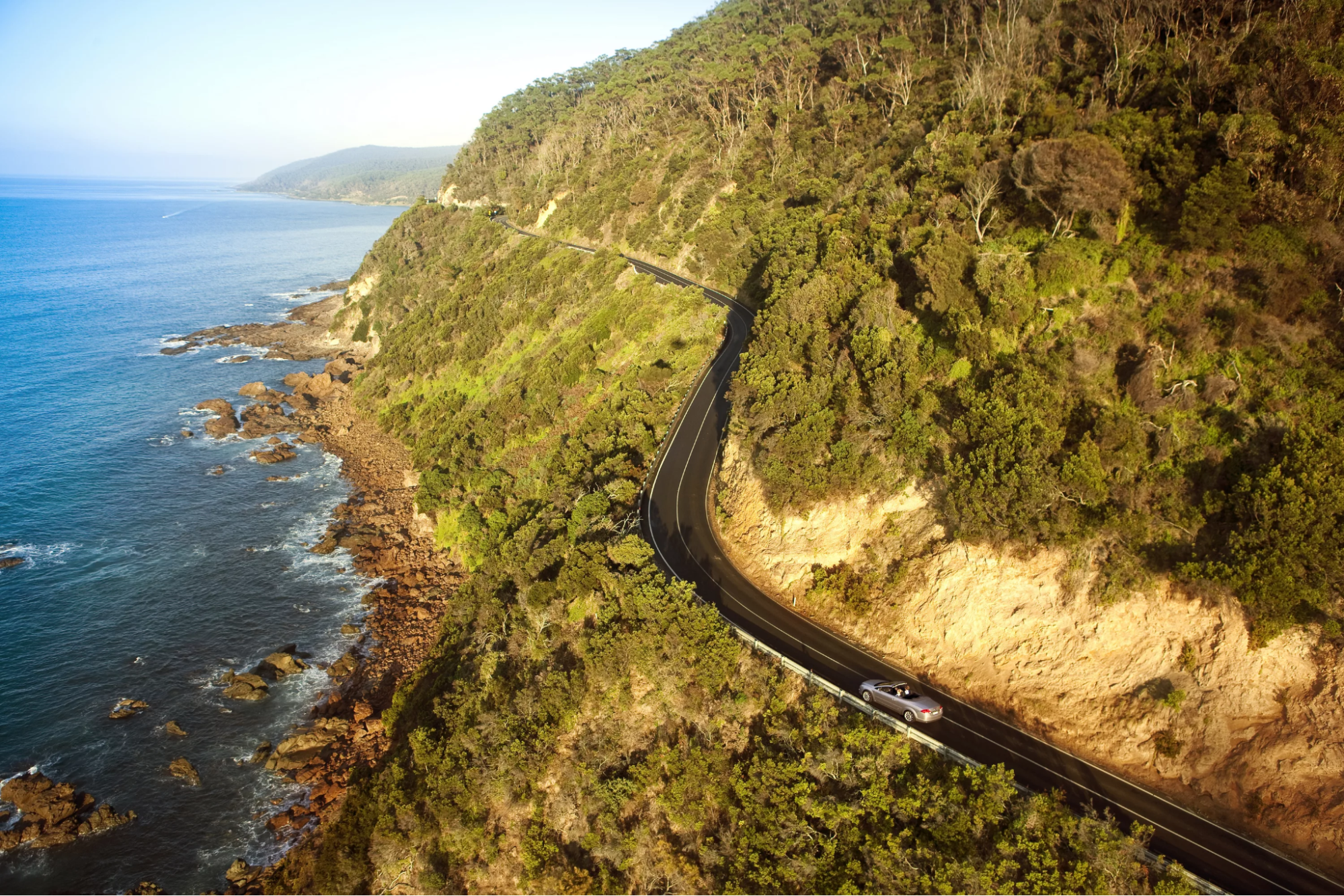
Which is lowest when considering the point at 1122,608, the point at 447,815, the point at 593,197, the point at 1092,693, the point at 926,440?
the point at 447,815

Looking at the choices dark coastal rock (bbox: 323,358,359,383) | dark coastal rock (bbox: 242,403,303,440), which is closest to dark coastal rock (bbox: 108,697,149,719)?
dark coastal rock (bbox: 242,403,303,440)

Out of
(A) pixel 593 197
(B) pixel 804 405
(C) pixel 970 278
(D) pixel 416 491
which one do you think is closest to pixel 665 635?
(B) pixel 804 405

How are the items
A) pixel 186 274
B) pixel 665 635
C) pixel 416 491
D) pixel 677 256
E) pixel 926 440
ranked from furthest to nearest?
pixel 186 274 < pixel 677 256 < pixel 416 491 < pixel 926 440 < pixel 665 635

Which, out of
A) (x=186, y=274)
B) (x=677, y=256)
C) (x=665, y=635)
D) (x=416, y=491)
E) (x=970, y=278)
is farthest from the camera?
(x=186, y=274)

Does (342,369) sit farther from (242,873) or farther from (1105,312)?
(1105,312)

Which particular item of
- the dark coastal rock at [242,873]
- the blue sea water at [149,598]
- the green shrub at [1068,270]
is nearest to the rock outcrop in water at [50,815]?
the blue sea water at [149,598]

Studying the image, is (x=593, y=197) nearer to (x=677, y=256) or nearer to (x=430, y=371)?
(x=677, y=256)
